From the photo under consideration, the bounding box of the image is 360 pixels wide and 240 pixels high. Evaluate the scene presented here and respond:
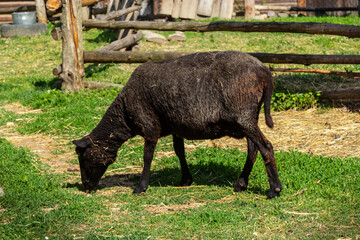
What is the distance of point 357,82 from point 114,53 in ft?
16.4

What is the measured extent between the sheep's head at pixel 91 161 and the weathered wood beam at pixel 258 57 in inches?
142

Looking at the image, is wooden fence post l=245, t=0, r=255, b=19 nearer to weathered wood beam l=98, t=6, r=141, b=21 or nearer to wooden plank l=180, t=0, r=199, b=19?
wooden plank l=180, t=0, r=199, b=19

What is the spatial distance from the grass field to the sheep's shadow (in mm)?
15

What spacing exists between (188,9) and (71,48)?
9.11 m

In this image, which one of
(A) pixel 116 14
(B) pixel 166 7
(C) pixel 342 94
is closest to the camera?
(C) pixel 342 94

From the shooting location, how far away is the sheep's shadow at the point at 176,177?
6434 millimetres

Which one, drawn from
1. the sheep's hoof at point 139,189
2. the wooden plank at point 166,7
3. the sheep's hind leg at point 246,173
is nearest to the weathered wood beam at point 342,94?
the sheep's hind leg at point 246,173

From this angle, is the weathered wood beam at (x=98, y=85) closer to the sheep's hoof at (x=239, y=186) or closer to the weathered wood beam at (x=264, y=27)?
the weathered wood beam at (x=264, y=27)

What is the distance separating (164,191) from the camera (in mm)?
6094

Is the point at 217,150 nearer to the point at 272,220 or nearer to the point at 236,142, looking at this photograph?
the point at 236,142

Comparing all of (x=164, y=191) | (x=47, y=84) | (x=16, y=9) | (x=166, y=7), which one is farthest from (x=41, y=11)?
(x=164, y=191)

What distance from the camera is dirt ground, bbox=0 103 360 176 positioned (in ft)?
23.9

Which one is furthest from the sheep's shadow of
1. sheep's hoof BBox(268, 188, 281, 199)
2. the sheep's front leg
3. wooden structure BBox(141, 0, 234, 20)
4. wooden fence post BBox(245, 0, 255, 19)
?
wooden fence post BBox(245, 0, 255, 19)

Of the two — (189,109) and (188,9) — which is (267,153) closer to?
(189,109)
